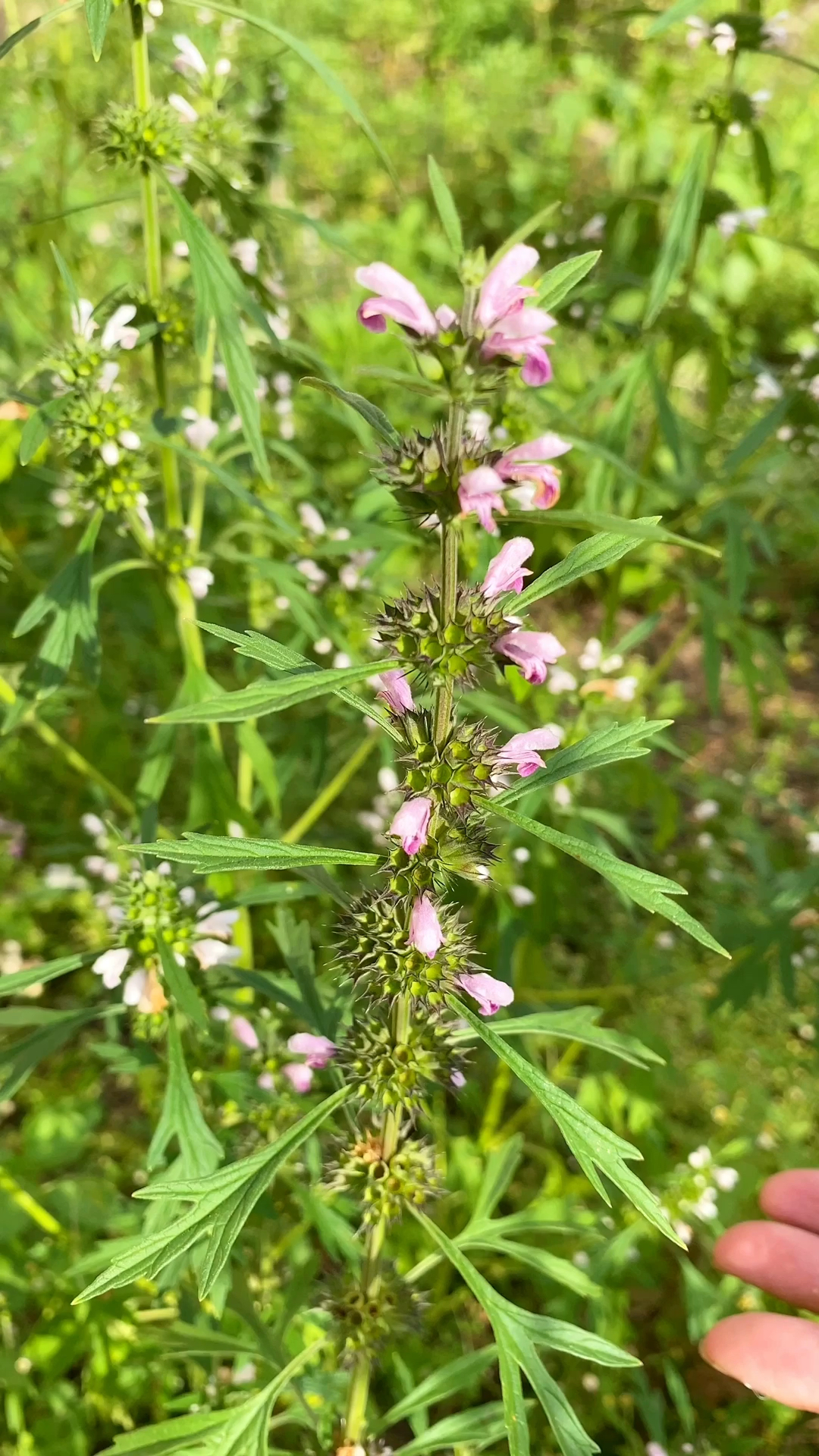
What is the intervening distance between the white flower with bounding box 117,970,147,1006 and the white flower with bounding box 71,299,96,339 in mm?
1126

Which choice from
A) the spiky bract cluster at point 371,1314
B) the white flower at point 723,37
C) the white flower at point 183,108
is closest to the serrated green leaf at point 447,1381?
the spiky bract cluster at point 371,1314

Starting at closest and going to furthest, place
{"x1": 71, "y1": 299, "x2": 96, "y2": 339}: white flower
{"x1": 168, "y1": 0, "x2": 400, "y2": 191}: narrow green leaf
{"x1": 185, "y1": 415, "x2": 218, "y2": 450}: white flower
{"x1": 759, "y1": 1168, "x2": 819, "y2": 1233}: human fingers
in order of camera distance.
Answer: {"x1": 168, "y1": 0, "x2": 400, "y2": 191}: narrow green leaf → {"x1": 71, "y1": 299, "x2": 96, "y2": 339}: white flower → {"x1": 185, "y1": 415, "x2": 218, "y2": 450}: white flower → {"x1": 759, "y1": 1168, "x2": 819, "y2": 1233}: human fingers

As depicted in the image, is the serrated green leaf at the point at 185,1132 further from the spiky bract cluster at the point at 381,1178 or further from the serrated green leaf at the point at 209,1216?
the serrated green leaf at the point at 209,1216

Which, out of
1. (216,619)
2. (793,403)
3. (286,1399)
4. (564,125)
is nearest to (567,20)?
(564,125)

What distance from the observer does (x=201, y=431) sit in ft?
6.55

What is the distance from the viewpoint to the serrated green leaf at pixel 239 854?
986mm

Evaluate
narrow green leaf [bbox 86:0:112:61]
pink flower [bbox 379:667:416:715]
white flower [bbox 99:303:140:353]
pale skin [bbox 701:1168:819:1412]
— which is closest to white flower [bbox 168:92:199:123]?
white flower [bbox 99:303:140:353]

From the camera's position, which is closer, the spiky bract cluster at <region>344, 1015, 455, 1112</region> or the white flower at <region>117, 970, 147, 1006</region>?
the spiky bract cluster at <region>344, 1015, 455, 1112</region>

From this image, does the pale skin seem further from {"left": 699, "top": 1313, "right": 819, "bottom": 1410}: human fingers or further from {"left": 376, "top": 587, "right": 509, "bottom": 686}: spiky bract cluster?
{"left": 376, "top": 587, "right": 509, "bottom": 686}: spiky bract cluster

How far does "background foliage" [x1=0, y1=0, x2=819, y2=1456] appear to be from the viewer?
6.47 feet

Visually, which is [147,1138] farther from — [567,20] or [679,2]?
[567,20]

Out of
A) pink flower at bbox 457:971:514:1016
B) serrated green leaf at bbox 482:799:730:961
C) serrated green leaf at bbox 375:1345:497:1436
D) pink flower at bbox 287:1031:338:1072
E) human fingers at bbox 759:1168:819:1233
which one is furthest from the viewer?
human fingers at bbox 759:1168:819:1233

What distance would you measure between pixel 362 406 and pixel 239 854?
1.53 ft

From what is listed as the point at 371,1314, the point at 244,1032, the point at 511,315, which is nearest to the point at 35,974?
the point at 244,1032
